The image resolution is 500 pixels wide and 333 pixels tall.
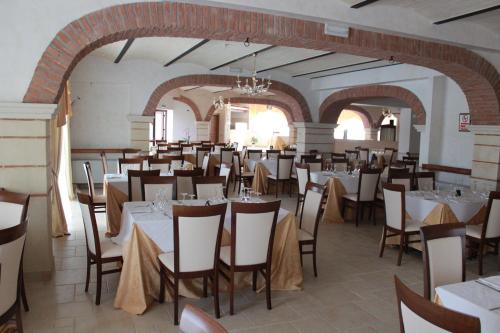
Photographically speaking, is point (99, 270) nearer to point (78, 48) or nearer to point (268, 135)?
point (78, 48)

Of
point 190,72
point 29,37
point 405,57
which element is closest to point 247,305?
point 29,37

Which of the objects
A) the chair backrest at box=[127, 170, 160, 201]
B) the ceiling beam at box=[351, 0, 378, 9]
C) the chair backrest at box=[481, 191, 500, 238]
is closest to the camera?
the chair backrest at box=[481, 191, 500, 238]

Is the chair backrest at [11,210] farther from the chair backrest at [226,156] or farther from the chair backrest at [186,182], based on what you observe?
the chair backrest at [226,156]

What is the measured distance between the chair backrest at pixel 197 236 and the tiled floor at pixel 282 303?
519mm

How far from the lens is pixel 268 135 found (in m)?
24.0

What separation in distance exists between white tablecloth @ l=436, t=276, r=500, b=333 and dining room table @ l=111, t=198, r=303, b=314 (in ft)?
6.13

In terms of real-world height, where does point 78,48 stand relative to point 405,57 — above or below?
below

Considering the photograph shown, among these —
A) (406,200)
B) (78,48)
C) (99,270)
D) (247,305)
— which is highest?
(78,48)

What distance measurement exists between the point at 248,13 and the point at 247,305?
3.14 meters

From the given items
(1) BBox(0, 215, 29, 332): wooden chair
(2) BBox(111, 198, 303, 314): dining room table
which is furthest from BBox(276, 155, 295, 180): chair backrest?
(1) BBox(0, 215, 29, 332): wooden chair

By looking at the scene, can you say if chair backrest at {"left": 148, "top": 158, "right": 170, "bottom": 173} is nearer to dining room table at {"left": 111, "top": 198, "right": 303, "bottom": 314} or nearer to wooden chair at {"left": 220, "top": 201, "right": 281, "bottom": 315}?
dining room table at {"left": 111, "top": 198, "right": 303, "bottom": 314}

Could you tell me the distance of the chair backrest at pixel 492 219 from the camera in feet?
14.7

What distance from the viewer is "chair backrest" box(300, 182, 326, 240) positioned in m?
4.28

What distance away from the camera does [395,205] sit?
4.91 m
